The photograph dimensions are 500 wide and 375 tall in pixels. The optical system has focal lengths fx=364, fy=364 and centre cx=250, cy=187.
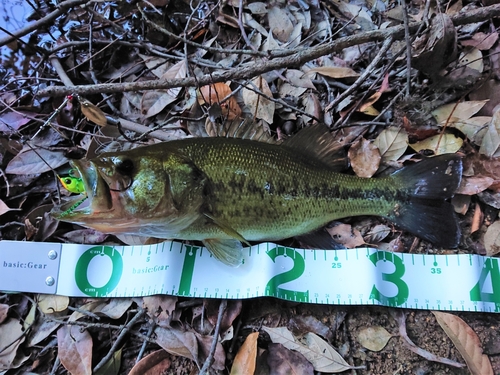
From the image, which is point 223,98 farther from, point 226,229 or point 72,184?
point 72,184

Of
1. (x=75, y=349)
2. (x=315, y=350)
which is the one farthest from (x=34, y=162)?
(x=315, y=350)

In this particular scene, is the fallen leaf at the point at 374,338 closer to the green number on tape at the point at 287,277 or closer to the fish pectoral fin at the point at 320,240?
the green number on tape at the point at 287,277

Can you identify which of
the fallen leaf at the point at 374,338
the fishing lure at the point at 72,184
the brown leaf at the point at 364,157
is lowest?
the fallen leaf at the point at 374,338

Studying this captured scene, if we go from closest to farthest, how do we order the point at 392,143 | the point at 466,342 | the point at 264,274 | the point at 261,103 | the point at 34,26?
the point at 466,342, the point at 264,274, the point at 392,143, the point at 261,103, the point at 34,26

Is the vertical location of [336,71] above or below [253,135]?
above

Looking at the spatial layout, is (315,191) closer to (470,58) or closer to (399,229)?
(399,229)

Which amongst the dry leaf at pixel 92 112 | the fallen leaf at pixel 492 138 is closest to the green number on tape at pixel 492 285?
the fallen leaf at pixel 492 138

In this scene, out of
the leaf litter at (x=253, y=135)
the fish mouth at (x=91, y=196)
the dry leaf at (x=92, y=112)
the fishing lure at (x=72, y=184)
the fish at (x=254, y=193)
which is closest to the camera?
the fish mouth at (x=91, y=196)
